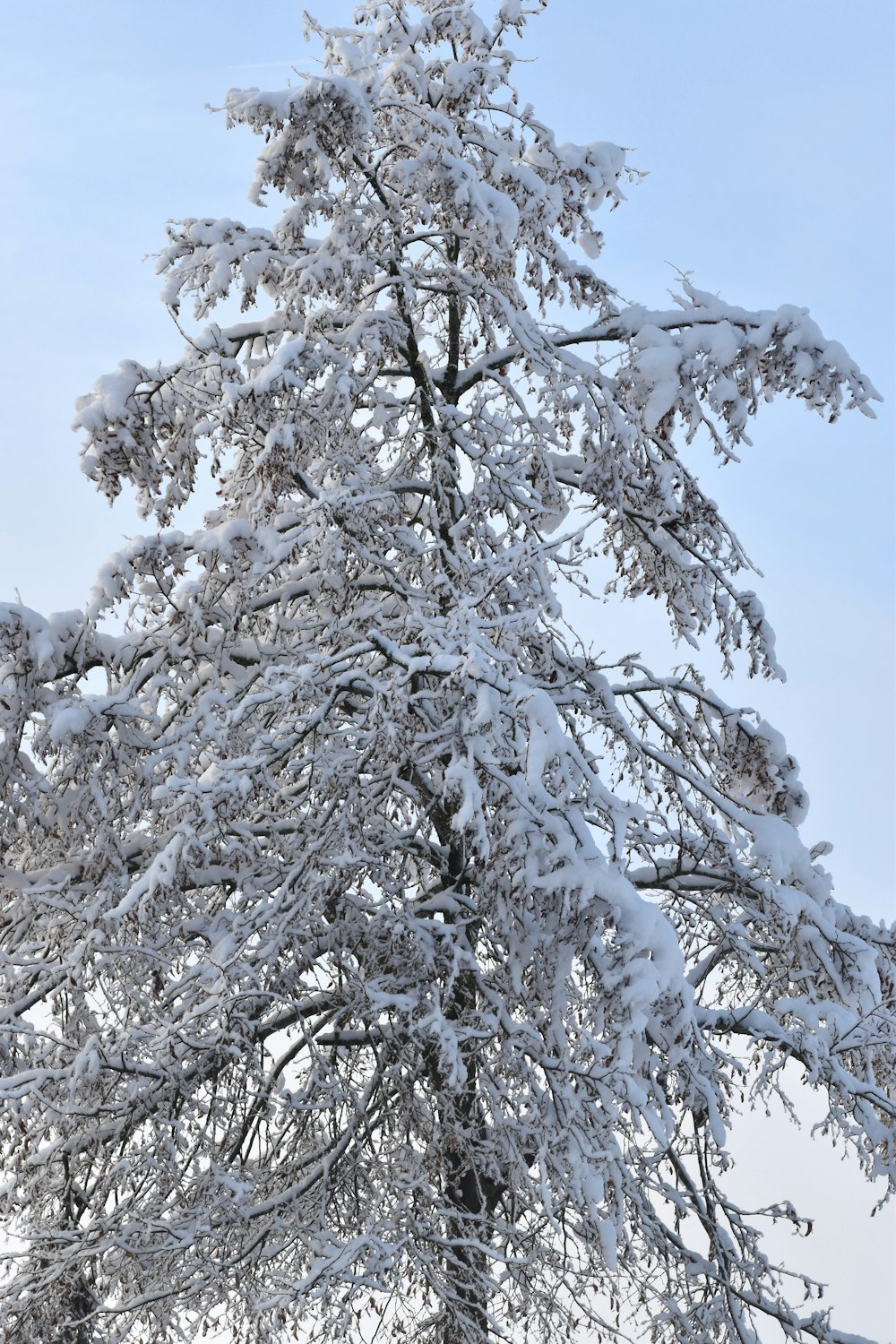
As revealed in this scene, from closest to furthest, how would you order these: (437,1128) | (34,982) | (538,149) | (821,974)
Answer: (437,1128)
(821,974)
(34,982)
(538,149)

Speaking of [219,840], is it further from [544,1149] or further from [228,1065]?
[544,1149]

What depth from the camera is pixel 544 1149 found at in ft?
21.3

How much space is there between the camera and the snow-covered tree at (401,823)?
6762mm

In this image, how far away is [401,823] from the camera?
8.99 meters

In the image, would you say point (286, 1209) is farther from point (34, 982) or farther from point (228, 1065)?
point (34, 982)

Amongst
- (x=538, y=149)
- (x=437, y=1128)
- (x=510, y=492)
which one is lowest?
(x=437, y=1128)

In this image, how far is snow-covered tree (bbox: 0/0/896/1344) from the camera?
676 cm

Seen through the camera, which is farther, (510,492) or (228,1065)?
(510,492)

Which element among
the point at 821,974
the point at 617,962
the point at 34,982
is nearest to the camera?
the point at 617,962

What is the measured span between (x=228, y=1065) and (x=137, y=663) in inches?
102

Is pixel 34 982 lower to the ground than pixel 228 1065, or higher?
higher

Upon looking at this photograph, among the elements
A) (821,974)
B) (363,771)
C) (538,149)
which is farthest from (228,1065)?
(538,149)

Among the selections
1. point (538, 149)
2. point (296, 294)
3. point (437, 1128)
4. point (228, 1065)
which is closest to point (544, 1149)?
point (437, 1128)

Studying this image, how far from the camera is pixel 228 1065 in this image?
7.39 m
